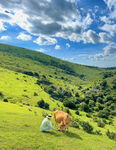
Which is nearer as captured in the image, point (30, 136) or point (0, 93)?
point (30, 136)

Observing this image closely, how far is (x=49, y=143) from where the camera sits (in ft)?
→ 48.3

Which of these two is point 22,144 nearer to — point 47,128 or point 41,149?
point 41,149

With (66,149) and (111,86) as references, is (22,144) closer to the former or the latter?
(66,149)

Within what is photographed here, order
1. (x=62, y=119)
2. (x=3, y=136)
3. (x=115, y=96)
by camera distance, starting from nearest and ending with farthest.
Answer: (x=3, y=136)
(x=62, y=119)
(x=115, y=96)

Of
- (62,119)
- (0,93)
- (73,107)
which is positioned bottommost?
(73,107)

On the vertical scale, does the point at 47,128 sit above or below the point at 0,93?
above

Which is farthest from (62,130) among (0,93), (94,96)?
(94,96)

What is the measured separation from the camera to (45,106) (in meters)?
84.8

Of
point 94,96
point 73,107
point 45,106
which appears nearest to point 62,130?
point 45,106

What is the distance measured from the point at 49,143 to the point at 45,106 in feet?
236

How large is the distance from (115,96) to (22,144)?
169025 mm

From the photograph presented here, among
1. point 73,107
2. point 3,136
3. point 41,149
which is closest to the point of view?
point 41,149

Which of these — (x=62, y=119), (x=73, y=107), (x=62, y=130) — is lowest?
(x=73, y=107)

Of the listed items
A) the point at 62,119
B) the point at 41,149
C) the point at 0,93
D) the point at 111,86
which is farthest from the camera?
the point at 111,86
